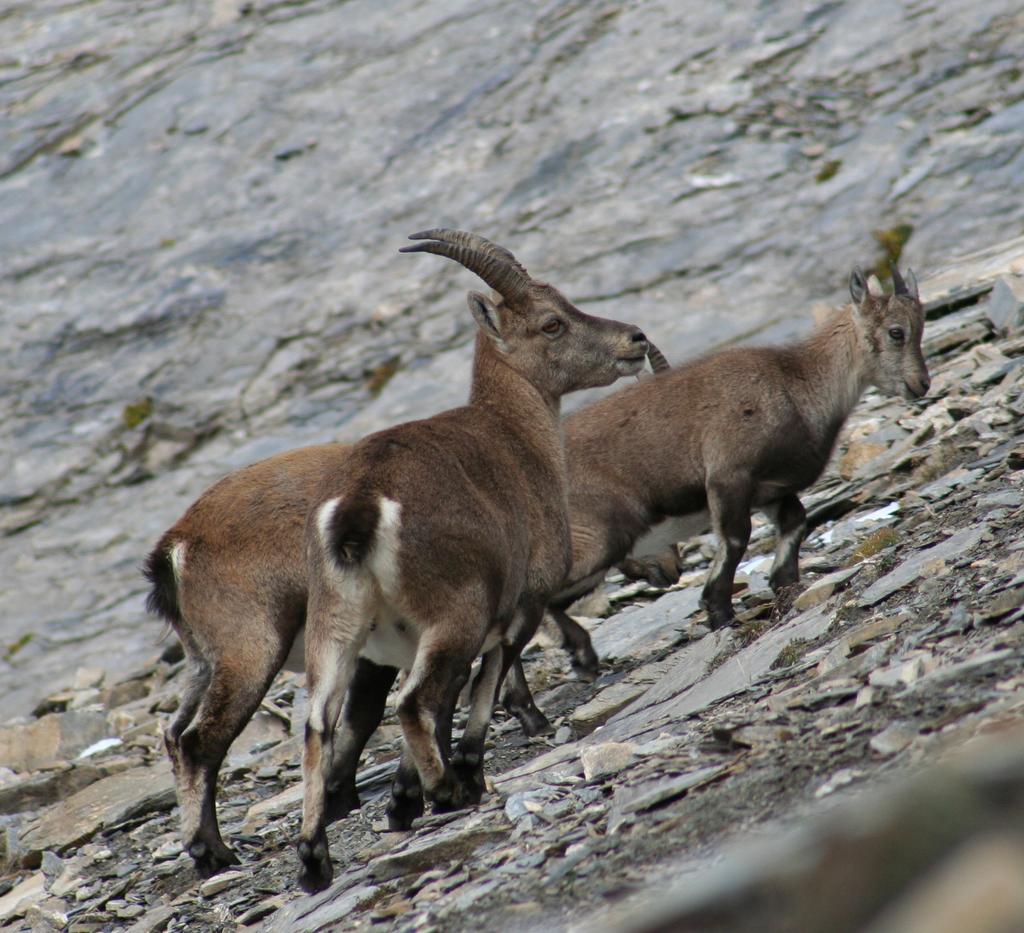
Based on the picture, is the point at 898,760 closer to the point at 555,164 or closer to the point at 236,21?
the point at 555,164

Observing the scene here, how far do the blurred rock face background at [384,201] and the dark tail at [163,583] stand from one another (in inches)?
331

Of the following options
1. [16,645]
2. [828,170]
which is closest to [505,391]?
[16,645]

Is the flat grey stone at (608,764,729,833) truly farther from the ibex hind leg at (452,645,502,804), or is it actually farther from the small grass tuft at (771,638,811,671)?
the small grass tuft at (771,638,811,671)

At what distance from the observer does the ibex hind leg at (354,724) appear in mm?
7562

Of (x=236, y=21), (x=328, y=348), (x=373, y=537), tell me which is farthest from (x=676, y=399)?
(x=236, y=21)

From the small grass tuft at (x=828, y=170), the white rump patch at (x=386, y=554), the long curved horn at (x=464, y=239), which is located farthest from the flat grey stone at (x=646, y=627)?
the small grass tuft at (x=828, y=170)

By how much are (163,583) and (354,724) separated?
4.38ft

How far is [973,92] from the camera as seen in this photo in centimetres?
1930

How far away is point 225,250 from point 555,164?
16.2 feet

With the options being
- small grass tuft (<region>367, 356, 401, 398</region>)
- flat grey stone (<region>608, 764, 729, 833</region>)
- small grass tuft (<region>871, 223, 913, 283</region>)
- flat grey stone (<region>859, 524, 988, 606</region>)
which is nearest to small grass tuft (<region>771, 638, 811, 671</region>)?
flat grey stone (<region>859, 524, 988, 606</region>)

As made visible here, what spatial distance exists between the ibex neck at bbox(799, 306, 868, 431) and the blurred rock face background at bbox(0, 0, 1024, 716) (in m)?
5.62

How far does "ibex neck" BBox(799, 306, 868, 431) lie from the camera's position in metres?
10.6

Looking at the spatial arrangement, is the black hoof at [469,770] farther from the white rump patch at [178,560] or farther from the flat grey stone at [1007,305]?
the flat grey stone at [1007,305]

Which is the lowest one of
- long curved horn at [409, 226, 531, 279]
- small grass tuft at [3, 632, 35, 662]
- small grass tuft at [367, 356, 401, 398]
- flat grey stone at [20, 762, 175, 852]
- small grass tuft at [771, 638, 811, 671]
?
small grass tuft at [3, 632, 35, 662]
